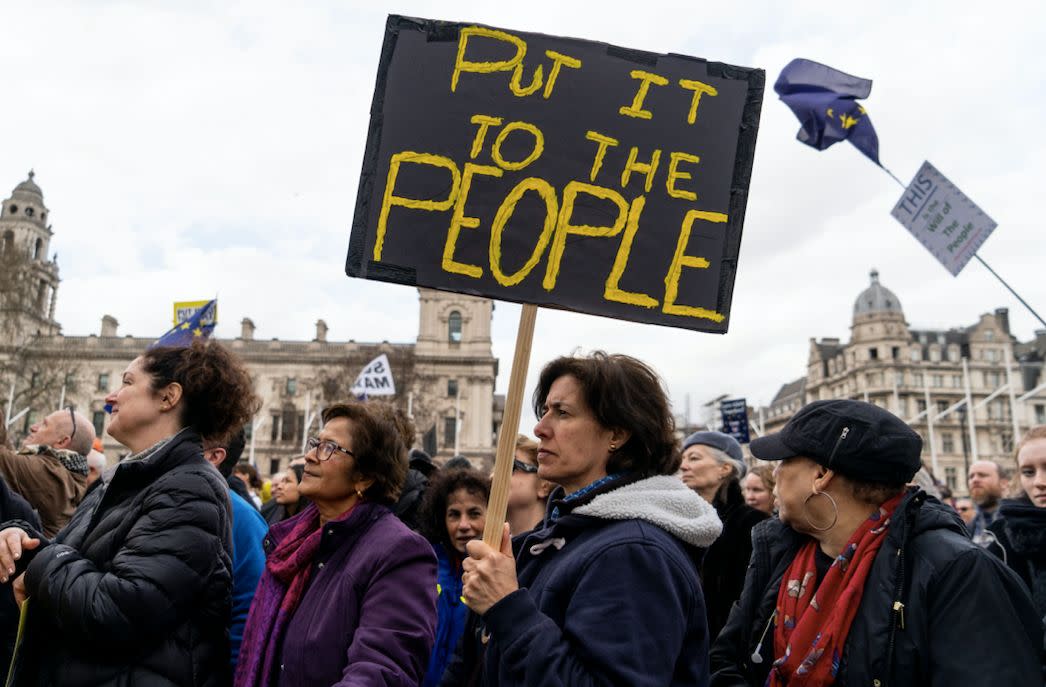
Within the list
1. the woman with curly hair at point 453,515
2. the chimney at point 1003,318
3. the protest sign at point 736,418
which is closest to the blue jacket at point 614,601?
the woman with curly hair at point 453,515

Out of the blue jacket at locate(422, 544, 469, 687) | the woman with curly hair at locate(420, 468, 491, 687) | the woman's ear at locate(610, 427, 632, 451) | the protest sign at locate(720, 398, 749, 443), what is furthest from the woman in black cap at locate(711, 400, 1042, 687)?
the protest sign at locate(720, 398, 749, 443)

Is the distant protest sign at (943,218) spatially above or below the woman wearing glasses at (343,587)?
above

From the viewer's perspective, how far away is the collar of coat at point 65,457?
509 centimetres

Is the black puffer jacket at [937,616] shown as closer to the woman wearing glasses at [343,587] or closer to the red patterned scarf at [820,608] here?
the red patterned scarf at [820,608]

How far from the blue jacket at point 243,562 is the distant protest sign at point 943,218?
25.2ft

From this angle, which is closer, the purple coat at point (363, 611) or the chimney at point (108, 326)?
the purple coat at point (363, 611)

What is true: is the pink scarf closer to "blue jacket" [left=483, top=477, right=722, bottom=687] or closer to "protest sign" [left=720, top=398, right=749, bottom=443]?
"blue jacket" [left=483, top=477, right=722, bottom=687]

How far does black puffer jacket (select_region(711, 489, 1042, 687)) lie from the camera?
216 cm

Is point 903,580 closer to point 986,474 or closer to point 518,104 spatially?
point 518,104

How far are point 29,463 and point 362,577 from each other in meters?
3.16

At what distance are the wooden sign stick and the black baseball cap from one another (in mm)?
801

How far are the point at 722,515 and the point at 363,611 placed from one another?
9.61ft

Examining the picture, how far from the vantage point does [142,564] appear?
2.58m

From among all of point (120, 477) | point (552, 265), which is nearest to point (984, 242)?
point (552, 265)
